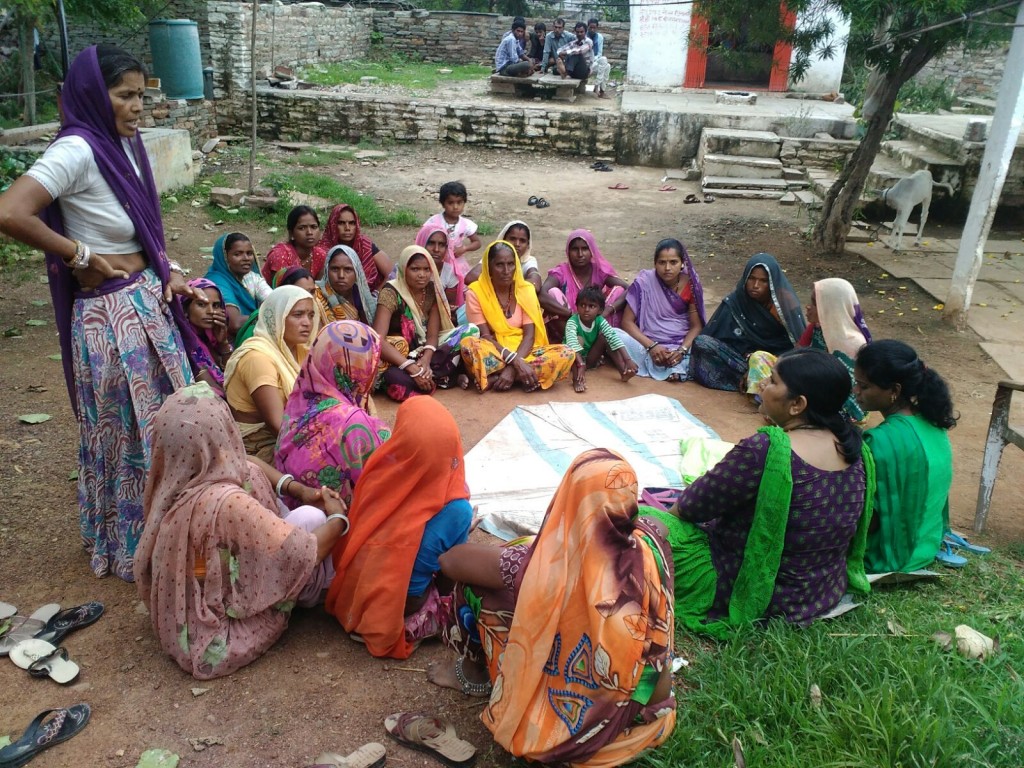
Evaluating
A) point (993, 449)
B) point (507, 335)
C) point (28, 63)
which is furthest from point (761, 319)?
point (28, 63)

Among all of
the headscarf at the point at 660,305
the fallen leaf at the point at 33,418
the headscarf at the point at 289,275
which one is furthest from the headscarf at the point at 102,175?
the headscarf at the point at 660,305

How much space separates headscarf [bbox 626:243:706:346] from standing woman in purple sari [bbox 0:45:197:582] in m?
3.35

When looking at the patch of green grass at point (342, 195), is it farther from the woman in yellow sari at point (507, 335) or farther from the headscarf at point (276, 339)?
the headscarf at point (276, 339)

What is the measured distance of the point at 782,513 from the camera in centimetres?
269

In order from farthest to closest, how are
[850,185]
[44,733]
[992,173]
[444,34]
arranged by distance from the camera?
1. [444,34]
2. [850,185]
3. [992,173]
4. [44,733]

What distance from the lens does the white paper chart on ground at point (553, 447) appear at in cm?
389

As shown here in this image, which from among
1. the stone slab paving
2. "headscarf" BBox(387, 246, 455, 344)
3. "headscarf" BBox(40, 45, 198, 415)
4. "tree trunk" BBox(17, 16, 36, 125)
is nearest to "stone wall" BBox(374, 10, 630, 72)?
"tree trunk" BBox(17, 16, 36, 125)

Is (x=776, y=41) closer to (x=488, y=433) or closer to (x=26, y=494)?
(x=488, y=433)

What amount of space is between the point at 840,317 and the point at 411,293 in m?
2.68

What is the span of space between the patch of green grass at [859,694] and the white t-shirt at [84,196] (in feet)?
8.32

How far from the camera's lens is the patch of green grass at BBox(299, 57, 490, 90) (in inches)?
635

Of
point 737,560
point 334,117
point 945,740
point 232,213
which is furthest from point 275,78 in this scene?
point 945,740

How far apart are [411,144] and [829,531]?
12.0 metres

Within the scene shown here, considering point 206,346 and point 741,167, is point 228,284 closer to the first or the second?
point 206,346
